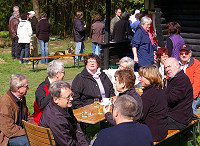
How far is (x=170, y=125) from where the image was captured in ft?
17.6

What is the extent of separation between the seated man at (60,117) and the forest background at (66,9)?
1753 cm

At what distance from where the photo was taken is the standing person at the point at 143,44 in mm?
8227

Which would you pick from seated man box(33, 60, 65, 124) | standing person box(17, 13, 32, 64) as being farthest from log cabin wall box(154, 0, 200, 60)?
seated man box(33, 60, 65, 124)

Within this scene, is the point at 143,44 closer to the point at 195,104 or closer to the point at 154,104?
the point at 195,104

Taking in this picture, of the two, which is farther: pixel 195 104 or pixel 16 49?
pixel 16 49

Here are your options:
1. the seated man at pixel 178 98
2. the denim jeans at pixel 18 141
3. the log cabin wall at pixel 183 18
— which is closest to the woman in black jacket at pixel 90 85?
the seated man at pixel 178 98

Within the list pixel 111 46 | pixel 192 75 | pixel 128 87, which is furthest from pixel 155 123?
pixel 111 46

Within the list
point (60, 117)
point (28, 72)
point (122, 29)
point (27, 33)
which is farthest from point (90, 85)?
point (27, 33)

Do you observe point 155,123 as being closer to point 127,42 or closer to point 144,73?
point 144,73

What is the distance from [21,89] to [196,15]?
7.20 m

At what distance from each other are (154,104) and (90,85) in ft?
5.14

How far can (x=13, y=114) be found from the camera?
185 inches

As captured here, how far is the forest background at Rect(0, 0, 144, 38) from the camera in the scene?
72.8ft

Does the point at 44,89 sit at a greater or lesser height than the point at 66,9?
lesser
